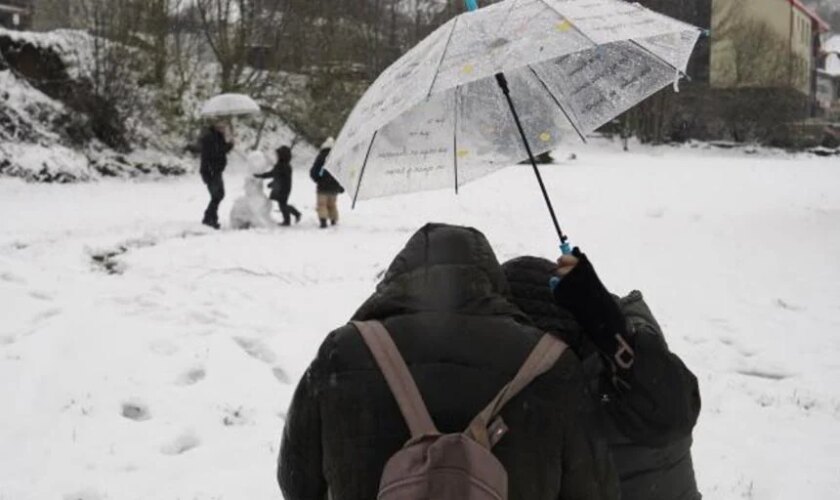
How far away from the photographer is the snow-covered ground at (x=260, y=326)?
484 cm

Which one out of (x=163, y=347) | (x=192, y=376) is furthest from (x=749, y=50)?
(x=192, y=376)

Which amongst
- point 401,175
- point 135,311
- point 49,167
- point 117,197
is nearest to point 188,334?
point 135,311

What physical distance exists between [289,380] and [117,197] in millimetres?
13649

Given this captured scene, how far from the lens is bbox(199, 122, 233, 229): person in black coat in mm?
13539

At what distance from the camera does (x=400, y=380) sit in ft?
5.79

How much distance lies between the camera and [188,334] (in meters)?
6.91

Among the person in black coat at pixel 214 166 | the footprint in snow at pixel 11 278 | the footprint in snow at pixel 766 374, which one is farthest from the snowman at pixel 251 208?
the footprint in snow at pixel 766 374

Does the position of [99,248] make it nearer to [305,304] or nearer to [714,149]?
[305,304]

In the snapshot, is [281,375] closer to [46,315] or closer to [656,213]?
[46,315]

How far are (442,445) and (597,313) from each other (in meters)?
0.53

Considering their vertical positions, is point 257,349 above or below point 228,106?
below

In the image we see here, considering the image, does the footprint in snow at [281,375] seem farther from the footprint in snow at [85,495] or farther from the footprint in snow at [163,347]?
the footprint in snow at [85,495]

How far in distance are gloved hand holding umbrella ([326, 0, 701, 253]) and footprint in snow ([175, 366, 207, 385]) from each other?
321 cm

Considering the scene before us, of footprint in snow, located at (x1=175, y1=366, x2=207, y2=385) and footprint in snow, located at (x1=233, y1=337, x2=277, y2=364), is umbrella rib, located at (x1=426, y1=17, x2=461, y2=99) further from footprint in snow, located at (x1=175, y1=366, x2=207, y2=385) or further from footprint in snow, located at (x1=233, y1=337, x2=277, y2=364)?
footprint in snow, located at (x1=233, y1=337, x2=277, y2=364)
